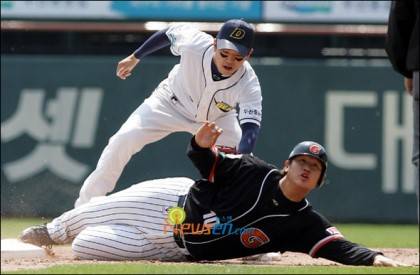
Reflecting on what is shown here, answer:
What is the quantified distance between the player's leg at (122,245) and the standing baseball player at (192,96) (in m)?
0.84

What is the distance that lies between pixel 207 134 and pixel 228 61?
1248 mm

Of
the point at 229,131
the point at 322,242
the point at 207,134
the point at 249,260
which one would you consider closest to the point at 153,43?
the point at 229,131

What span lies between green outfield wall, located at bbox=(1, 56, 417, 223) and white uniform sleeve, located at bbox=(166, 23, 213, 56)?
3.39 m

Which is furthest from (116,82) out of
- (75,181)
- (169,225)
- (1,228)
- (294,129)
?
(169,225)

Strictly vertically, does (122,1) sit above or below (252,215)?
above

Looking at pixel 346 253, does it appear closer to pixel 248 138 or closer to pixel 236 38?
pixel 248 138

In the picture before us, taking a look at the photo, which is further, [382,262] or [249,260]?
[249,260]

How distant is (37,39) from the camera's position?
10547 mm

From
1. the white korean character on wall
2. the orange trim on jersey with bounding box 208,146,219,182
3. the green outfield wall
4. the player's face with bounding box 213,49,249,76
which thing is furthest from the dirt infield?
the white korean character on wall

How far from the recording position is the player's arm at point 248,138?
19.1 feet

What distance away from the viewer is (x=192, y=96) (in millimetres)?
6574

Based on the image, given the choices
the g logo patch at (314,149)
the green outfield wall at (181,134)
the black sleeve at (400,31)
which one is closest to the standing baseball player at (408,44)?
the black sleeve at (400,31)

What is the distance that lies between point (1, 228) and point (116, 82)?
2.33m

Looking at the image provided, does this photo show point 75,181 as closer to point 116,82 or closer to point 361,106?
point 116,82
